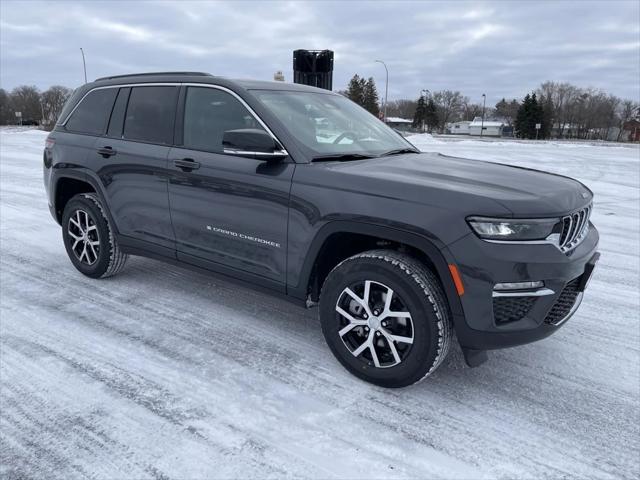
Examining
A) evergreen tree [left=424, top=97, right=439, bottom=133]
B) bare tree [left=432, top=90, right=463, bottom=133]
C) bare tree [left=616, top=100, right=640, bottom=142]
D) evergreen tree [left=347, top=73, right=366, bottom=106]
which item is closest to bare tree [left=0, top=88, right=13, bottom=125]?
evergreen tree [left=347, top=73, right=366, bottom=106]

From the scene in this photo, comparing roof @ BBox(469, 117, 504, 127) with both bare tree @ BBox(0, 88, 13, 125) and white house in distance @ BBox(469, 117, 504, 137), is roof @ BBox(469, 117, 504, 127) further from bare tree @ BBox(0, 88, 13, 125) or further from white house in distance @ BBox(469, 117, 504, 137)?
bare tree @ BBox(0, 88, 13, 125)

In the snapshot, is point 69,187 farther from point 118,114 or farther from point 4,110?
point 4,110

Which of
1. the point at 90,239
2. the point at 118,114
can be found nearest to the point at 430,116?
the point at 118,114

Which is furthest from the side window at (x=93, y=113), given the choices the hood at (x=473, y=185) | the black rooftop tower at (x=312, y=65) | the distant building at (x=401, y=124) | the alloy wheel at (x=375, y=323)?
the distant building at (x=401, y=124)

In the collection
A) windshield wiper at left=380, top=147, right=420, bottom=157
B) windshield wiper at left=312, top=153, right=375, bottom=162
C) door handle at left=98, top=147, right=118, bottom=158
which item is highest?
windshield wiper at left=380, top=147, right=420, bottom=157

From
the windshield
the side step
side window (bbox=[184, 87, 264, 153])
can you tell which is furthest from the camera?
side window (bbox=[184, 87, 264, 153])

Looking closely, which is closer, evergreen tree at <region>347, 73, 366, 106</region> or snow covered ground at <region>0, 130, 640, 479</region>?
snow covered ground at <region>0, 130, 640, 479</region>

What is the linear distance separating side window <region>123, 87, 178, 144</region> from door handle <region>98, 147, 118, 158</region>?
16 centimetres

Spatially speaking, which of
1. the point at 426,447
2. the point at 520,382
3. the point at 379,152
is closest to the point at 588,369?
the point at 520,382

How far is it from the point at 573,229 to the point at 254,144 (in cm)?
190

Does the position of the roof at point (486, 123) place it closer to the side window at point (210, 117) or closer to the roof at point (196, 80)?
the roof at point (196, 80)

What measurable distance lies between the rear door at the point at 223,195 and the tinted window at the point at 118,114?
2.52ft

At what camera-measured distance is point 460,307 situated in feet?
8.57

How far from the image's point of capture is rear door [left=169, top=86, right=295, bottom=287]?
3209 mm
